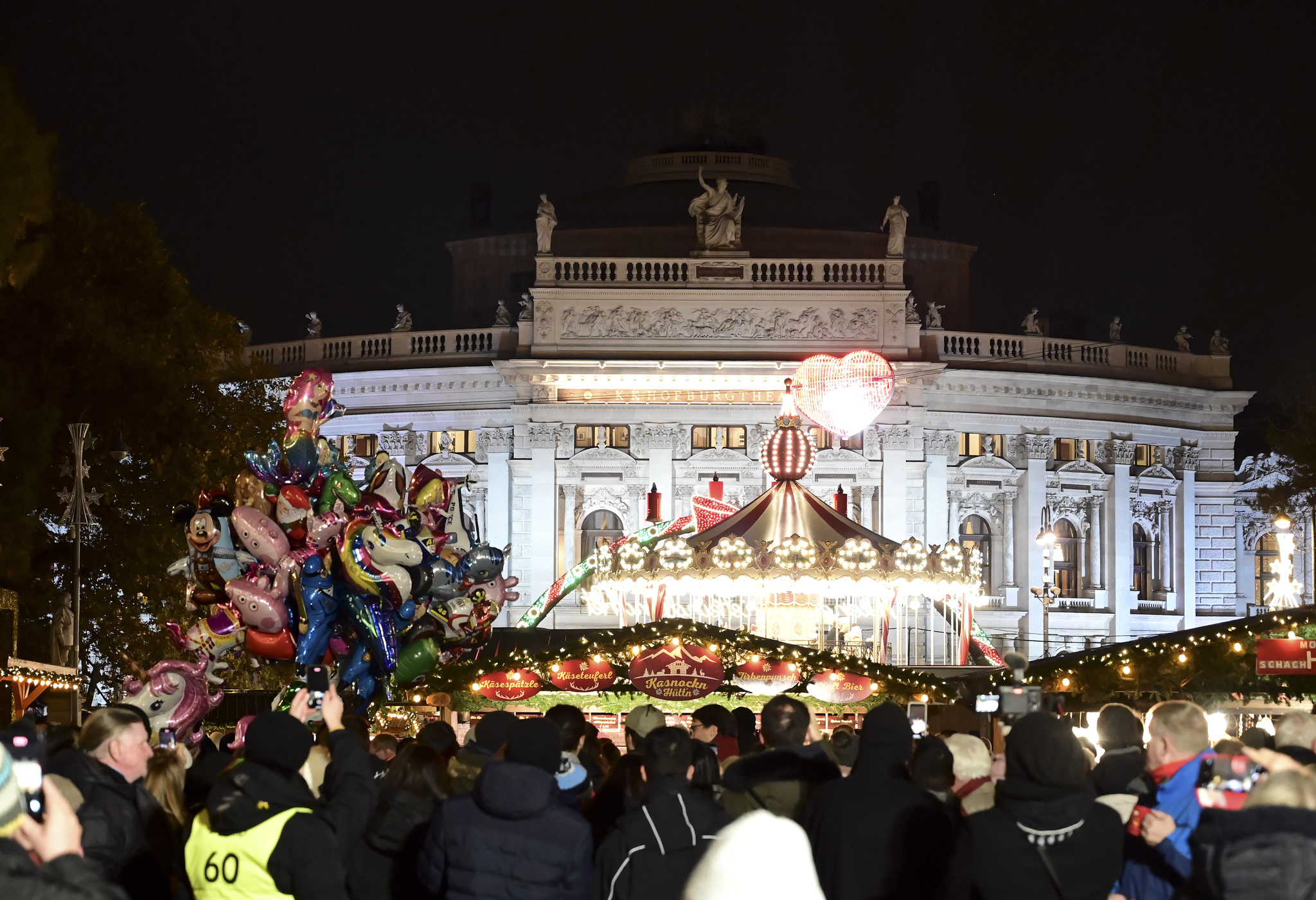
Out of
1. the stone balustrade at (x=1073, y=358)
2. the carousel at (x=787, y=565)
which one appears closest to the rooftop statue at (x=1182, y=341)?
the stone balustrade at (x=1073, y=358)

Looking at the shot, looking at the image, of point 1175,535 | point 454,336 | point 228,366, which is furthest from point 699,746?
point 1175,535

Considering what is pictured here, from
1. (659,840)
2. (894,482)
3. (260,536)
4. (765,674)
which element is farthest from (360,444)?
(659,840)

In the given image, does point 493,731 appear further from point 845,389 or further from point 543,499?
point 543,499

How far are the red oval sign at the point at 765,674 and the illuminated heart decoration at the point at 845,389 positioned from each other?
1640cm

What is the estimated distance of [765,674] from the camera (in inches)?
982

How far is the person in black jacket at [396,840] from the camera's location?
29.6ft

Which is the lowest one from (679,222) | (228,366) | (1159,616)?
(1159,616)

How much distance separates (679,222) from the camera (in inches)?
2217

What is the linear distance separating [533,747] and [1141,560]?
161ft

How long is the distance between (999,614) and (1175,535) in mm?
6448

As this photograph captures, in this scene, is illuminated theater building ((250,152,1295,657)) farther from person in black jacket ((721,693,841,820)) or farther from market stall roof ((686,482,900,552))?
person in black jacket ((721,693,841,820))

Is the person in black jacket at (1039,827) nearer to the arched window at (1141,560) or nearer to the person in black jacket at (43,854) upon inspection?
the person in black jacket at (43,854)

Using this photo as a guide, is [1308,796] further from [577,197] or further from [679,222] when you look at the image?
[577,197]

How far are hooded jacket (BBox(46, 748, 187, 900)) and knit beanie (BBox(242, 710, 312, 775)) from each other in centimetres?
86
